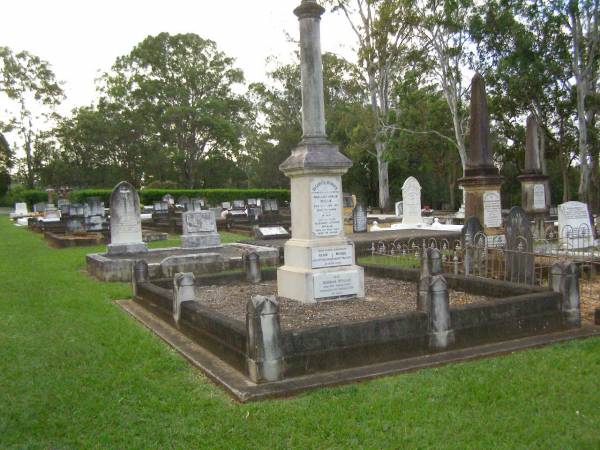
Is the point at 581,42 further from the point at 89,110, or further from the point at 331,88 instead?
the point at 89,110

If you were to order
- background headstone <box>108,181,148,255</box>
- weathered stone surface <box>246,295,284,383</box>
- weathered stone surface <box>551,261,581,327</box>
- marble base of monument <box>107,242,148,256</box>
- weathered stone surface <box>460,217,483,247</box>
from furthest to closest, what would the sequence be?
1. background headstone <box>108,181,148,255</box>
2. marble base of monument <box>107,242,148,256</box>
3. weathered stone surface <box>460,217,483,247</box>
4. weathered stone surface <box>551,261,581,327</box>
5. weathered stone surface <box>246,295,284,383</box>

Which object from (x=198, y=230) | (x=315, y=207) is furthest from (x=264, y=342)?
(x=198, y=230)

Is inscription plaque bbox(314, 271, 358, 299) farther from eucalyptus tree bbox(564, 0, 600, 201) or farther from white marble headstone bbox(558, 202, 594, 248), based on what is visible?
eucalyptus tree bbox(564, 0, 600, 201)

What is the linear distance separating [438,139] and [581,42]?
1578 centimetres

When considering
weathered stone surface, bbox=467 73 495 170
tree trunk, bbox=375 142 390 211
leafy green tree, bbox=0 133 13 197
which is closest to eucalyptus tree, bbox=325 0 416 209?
tree trunk, bbox=375 142 390 211

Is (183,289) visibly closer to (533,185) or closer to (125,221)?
(125,221)

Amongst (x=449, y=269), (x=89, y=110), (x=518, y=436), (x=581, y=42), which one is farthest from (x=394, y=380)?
(x=89, y=110)

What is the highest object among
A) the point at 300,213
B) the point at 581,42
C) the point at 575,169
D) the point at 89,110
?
the point at 89,110

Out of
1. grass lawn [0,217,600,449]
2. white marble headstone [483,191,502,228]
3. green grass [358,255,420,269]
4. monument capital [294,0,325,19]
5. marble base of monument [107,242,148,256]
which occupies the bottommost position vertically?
grass lawn [0,217,600,449]

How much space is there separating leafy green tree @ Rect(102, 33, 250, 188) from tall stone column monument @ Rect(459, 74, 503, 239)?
34.6 meters

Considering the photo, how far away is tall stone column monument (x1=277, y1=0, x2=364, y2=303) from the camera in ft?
25.1

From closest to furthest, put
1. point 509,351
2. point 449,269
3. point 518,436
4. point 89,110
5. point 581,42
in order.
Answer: point 518,436 < point 509,351 < point 449,269 < point 581,42 < point 89,110

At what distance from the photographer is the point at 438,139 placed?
39.3m

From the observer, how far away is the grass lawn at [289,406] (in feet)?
13.1
